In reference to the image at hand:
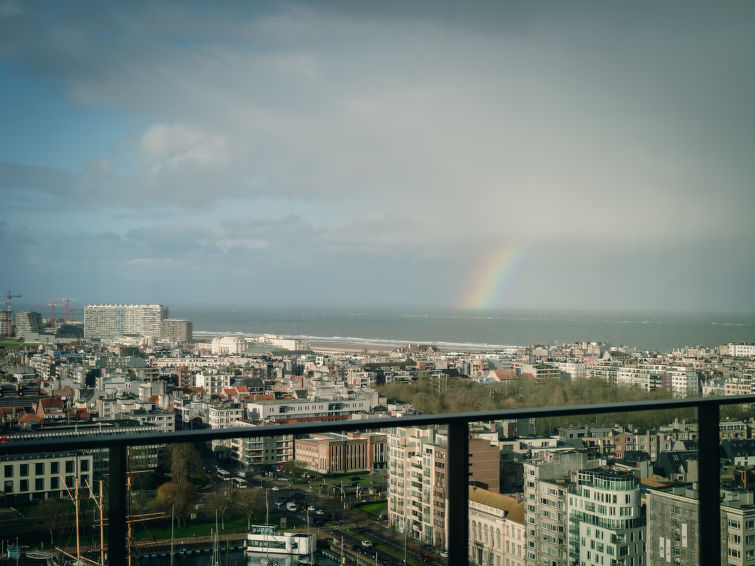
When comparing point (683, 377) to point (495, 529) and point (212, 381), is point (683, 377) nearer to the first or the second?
point (212, 381)

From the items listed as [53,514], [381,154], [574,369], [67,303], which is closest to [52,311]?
[67,303]

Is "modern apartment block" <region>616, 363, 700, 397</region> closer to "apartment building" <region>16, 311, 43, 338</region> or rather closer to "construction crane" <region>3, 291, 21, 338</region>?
"apartment building" <region>16, 311, 43, 338</region>

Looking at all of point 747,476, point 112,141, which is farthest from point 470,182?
point 747,476

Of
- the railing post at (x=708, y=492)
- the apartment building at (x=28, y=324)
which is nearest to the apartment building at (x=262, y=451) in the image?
the railing post at (x=708, y=492)

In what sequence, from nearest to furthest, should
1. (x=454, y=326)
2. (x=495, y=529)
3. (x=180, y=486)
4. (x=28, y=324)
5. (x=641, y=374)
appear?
(x=180, y=486), (x=495, y=529), (x=641, y=374), (x=28, y=324), (x=454, y=326)

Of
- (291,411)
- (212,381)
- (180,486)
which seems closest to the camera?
(180,486)
